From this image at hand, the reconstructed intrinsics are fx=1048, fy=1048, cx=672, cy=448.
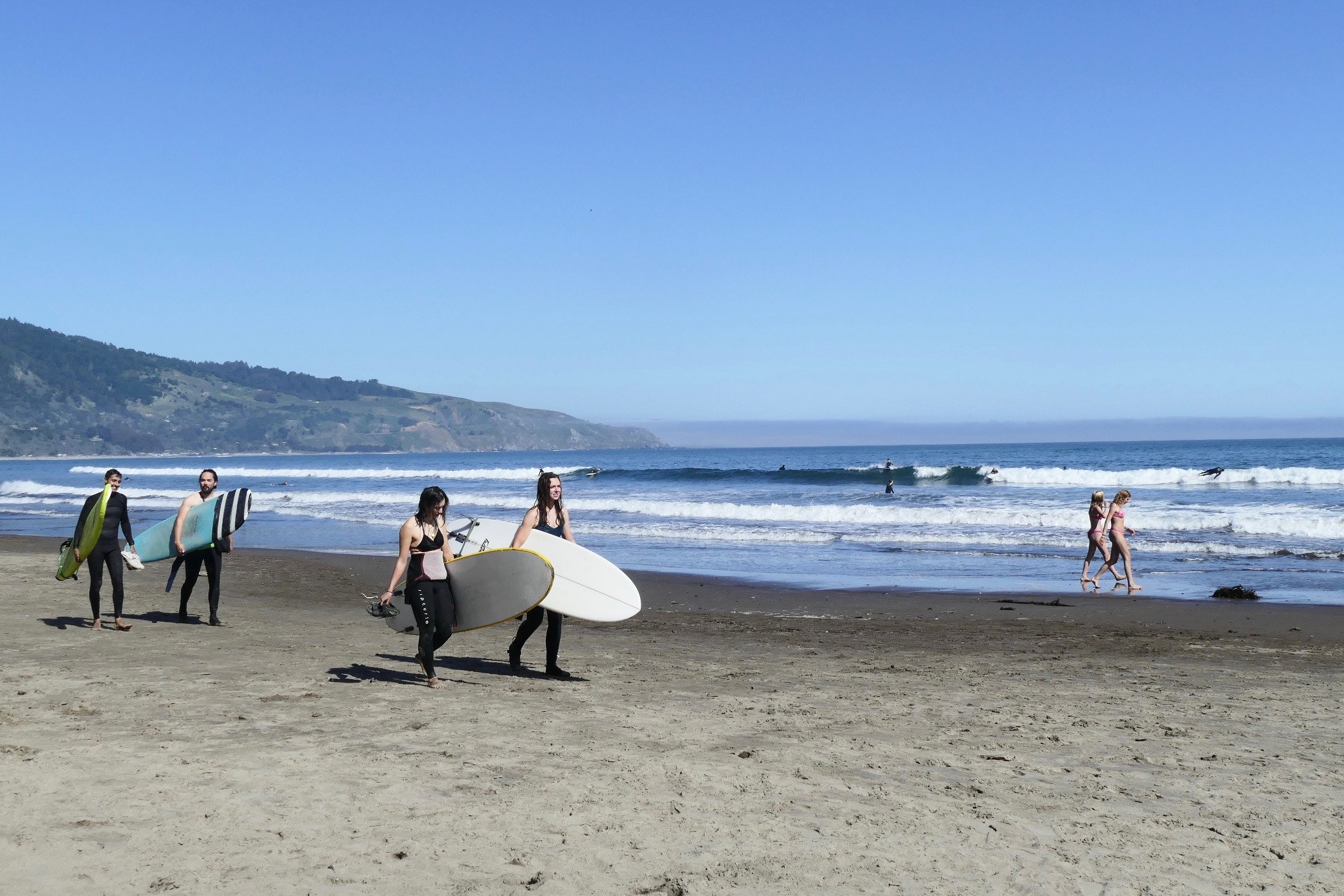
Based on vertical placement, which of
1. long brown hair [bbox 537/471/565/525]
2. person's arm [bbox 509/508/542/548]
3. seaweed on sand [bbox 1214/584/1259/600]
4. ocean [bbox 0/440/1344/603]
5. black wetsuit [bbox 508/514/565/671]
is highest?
long brown hair [bbox 537/471/565/525]

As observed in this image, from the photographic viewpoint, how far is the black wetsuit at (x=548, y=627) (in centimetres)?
820

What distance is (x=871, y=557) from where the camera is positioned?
61.6ft

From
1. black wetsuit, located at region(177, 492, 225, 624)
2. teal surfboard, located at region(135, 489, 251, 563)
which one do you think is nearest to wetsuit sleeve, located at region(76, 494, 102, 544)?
teal surfboard, located at region(135, 489, 251, 563)

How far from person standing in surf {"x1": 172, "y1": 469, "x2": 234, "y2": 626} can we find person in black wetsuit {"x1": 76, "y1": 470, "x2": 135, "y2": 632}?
0.51 metres

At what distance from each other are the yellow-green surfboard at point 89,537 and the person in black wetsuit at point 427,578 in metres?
3.90

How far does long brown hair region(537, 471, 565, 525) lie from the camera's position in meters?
8.12

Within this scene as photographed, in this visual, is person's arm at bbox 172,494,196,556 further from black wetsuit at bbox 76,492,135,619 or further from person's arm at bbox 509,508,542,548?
person's arm at bbox 509,508,542,548

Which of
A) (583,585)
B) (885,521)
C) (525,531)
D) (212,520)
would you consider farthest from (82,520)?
(885,521)

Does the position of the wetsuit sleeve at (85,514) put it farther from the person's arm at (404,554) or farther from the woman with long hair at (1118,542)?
the woman with long hair at (1118,542)

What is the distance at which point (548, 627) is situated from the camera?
829 cm

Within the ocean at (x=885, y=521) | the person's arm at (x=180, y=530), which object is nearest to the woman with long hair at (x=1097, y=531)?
the ocean at (x=885, y=521)

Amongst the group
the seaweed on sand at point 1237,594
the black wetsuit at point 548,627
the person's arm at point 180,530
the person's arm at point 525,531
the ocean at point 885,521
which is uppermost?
the person's arm at point 525,531

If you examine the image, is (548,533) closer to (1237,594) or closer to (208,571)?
(208,571)

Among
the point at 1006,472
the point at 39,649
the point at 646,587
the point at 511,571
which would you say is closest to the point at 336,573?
the point at 646,587
